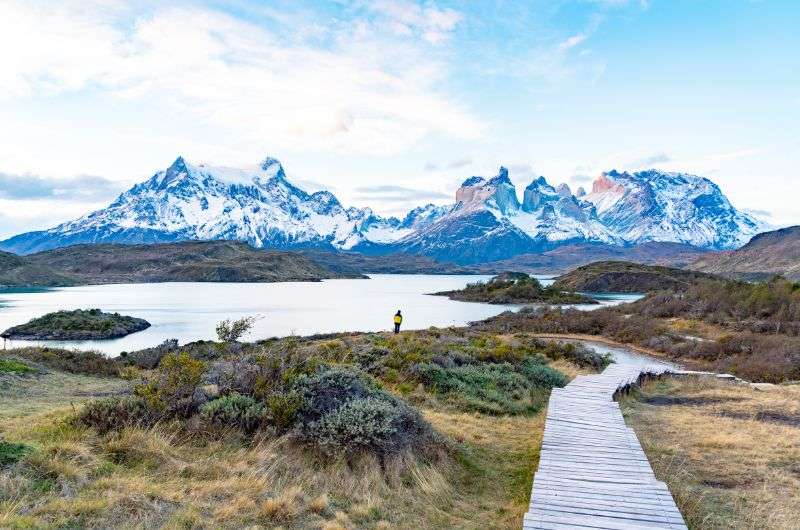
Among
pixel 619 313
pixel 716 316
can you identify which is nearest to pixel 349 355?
pixel 716 316

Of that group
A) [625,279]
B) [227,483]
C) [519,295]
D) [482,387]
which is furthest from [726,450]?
[625,279]

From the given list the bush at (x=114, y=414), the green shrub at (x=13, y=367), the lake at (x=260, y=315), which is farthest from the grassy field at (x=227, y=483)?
the lake at (x=260, y=315)

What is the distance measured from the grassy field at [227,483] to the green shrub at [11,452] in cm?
5

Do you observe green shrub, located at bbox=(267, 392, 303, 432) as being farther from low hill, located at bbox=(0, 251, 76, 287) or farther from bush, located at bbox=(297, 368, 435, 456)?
low hill, located at bbox=(0, 251, 76, 287)

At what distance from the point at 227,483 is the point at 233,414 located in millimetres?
2449

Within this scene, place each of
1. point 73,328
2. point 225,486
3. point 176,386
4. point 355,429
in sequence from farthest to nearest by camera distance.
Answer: point 73,328 → point 176,386 → point 355,429 → point 225,486

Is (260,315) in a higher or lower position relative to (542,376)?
lower

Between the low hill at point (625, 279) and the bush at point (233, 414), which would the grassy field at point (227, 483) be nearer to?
the bush at point (233, 414)

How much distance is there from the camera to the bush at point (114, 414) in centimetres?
1059

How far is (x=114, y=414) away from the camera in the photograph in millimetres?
10781

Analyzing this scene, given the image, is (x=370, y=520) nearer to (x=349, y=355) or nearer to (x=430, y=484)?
(x=430, y=484)

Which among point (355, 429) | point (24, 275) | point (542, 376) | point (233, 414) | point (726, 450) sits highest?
point (24, 275)

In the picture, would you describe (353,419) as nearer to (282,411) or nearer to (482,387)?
(282,411)

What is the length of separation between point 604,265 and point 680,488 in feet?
625
